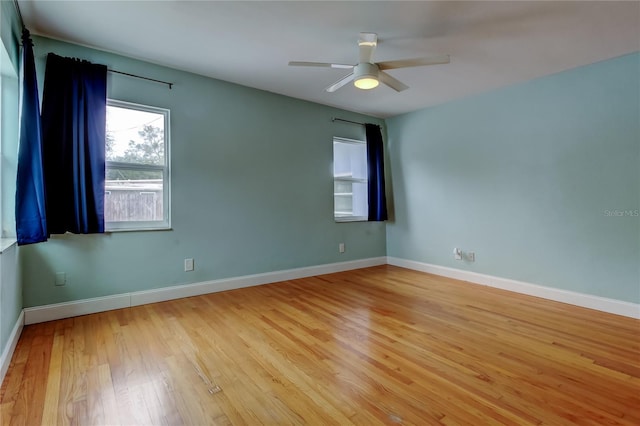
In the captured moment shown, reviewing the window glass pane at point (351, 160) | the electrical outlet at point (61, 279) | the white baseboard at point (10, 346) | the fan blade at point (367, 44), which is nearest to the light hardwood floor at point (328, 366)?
the white baseboard at point (10, 346)

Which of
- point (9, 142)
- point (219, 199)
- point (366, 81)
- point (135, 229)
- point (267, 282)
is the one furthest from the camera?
point (267, 282)

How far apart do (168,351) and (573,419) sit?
2.39m

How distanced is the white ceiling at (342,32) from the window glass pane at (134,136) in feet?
1.89

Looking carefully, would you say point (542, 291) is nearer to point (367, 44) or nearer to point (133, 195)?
point (367, 44)

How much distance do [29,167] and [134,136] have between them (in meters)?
0.97

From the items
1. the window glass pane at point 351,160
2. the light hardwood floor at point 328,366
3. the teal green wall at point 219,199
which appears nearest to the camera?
the light hardwood floor at point 328,366

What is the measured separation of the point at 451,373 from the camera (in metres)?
1.87

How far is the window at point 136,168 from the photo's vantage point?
9.93 feet

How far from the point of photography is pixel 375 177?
499cm

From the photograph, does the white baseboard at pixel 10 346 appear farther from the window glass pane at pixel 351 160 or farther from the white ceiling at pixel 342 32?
the window glass pane at pixel 351 160

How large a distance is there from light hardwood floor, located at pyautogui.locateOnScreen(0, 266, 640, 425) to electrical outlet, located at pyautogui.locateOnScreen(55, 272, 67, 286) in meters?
0.33

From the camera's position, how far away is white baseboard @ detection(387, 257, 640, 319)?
291 cm

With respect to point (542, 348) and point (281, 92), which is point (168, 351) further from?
point (281, 92)

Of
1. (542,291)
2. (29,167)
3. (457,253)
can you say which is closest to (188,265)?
(29,167)
